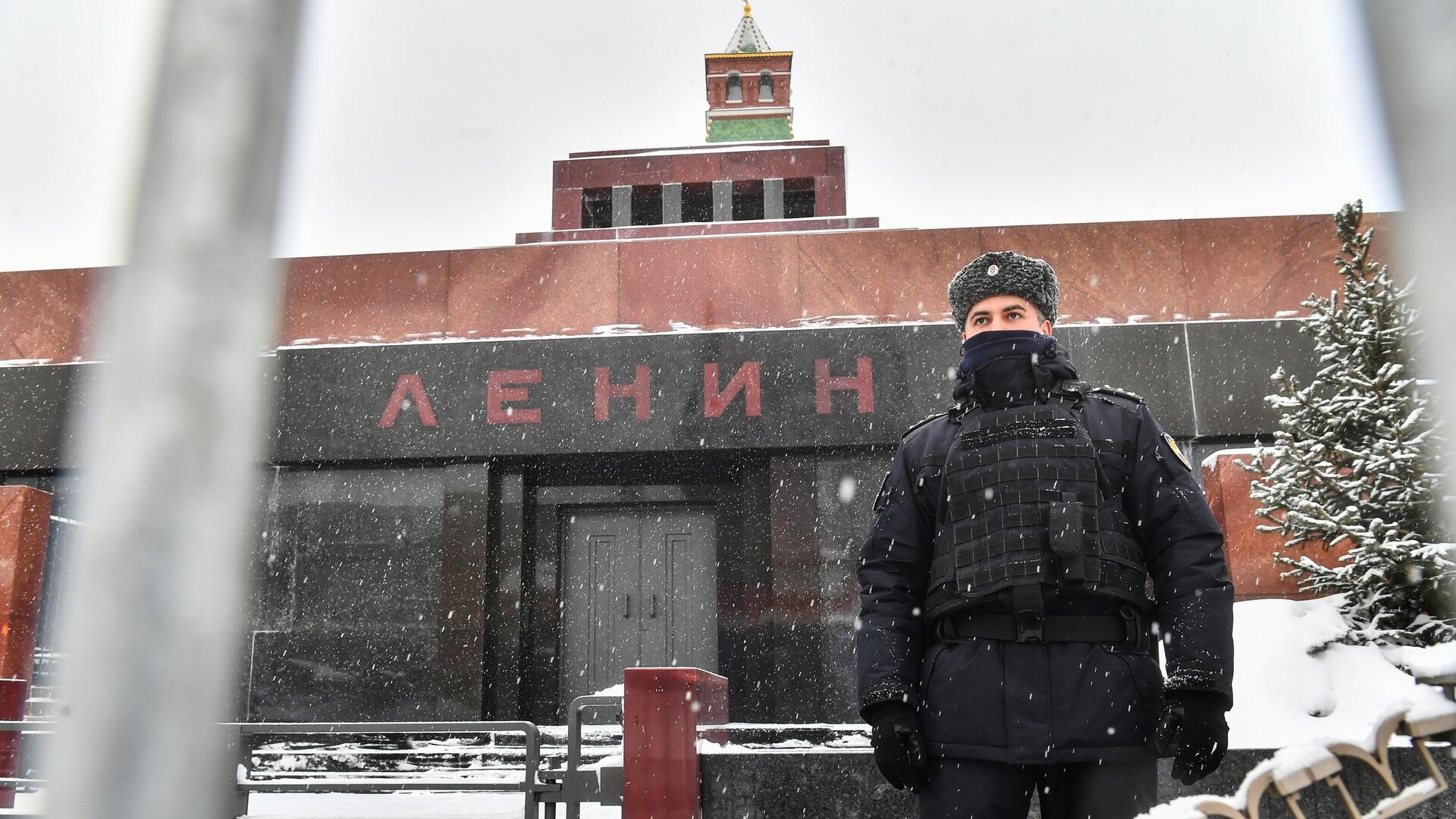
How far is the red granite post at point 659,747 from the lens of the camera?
4.68 meters

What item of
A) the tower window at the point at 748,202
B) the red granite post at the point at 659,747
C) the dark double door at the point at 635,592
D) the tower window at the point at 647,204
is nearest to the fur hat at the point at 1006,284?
the red granite post at the point at 659,747

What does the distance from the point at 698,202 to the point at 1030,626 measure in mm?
14213

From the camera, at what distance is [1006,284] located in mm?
2900

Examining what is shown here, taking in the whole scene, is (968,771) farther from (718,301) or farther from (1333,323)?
(718,301)

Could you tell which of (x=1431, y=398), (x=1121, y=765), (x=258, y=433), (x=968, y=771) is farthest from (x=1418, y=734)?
(x=258, y=433)

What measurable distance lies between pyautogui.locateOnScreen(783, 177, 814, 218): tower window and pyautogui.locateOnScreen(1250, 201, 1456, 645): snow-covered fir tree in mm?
9759

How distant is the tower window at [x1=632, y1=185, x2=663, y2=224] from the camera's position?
52.1 ft

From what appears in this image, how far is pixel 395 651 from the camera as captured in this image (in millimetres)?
10109

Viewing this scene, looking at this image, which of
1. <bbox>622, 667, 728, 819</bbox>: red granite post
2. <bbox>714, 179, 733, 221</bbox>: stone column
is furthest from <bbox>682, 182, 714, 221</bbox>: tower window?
<bbox>622, 667, 728, 819</bbox>: red granite post

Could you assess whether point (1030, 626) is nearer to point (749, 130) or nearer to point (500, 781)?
point (500, 781)

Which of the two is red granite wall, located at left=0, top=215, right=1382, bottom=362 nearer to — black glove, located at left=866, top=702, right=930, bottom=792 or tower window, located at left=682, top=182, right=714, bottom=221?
tower window, located at left=682, top=182, right=714, bottom=221

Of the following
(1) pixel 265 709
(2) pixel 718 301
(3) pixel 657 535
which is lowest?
(1) pixel 265 709

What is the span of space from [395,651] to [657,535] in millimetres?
2737

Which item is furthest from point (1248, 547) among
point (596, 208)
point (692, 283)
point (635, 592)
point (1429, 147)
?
point (596, 208)
